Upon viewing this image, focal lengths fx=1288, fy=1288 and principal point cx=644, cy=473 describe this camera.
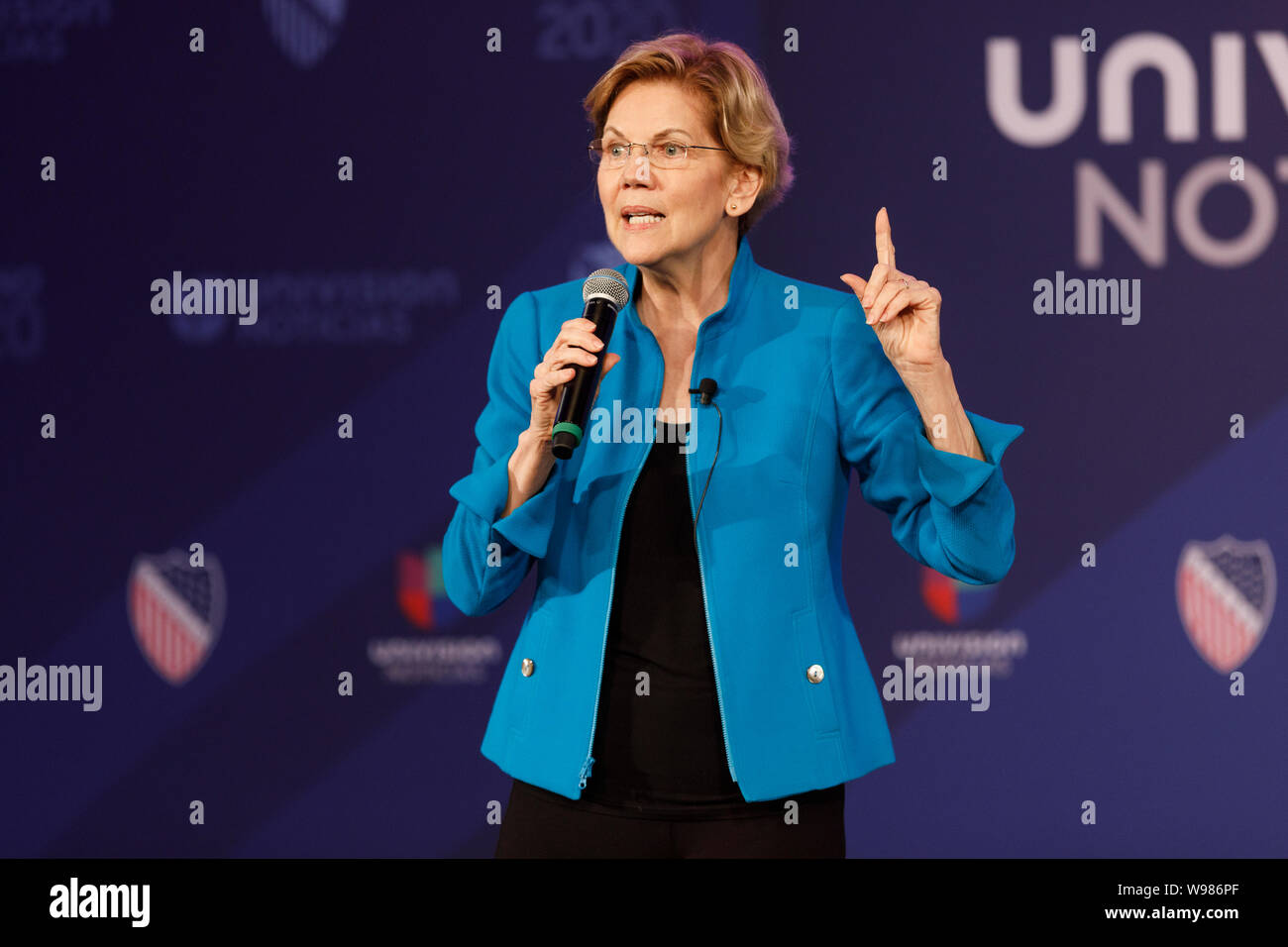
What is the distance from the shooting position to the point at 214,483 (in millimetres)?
3258

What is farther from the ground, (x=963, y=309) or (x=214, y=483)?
(x=963, y=309)

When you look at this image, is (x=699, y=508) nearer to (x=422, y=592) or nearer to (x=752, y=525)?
(x=752, y=525)

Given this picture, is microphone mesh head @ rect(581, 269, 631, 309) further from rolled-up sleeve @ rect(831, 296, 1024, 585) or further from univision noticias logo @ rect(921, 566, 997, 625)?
univision noticias logo @ rect(921, 566, 997, 625)

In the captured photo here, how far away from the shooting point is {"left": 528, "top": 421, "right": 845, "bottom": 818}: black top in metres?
1.65

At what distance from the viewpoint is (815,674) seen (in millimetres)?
1697

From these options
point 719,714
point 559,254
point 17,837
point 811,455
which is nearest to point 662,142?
point 811,455

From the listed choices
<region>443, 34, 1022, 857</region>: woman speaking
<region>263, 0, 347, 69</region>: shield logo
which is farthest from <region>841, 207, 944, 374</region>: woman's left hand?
<region>263, 0, 347, 69</region>: shield logo

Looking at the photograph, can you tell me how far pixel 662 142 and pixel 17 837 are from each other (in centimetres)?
260

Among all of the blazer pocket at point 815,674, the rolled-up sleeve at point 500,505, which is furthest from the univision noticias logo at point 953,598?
the rolled-up sleeve at point 500,505

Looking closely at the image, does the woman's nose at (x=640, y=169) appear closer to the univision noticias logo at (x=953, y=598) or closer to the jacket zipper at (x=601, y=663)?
the jacket zipper at (x=601, y=663)

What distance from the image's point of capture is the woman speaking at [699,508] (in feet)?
5.42

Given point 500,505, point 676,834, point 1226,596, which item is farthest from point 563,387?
point 1226,596

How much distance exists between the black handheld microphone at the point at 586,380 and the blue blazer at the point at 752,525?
10 centimetres

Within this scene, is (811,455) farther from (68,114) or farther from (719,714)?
(68,114)
